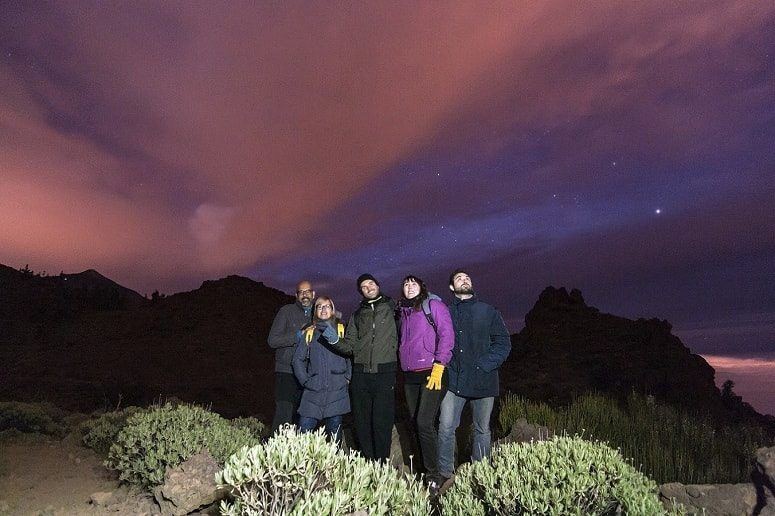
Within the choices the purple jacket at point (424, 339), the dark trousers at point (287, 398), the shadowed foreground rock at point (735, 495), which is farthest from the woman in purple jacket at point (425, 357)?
the shadowed foreground rock at point (735, 495)

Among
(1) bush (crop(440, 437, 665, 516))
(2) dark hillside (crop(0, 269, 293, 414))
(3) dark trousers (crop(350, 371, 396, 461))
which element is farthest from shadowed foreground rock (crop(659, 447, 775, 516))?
(2) dark hillside (crop(0, 269, 293, 414))

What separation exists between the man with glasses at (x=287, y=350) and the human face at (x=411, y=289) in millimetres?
1444

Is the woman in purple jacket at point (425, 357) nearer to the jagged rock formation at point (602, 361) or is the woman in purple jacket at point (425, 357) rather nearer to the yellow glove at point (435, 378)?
the yellow glove at point (435, 378)

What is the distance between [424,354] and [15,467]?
633 centimetres

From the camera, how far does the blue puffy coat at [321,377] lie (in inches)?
241

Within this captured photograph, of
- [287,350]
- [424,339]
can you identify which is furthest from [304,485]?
[287,350]

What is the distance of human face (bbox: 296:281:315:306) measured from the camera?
685 cm

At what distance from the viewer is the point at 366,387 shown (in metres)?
6.04

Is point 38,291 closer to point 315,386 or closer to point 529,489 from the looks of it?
point 315,386

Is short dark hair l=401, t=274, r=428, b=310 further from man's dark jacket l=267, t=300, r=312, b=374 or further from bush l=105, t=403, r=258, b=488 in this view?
bush l=105, t=403, r=258, b=488

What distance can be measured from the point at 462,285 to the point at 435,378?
1.21 meters

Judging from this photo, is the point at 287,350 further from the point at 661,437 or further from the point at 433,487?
the point at 661,437

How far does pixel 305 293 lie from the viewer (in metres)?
6.87

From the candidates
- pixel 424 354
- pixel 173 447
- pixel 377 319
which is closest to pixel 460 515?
pixel 424 354
